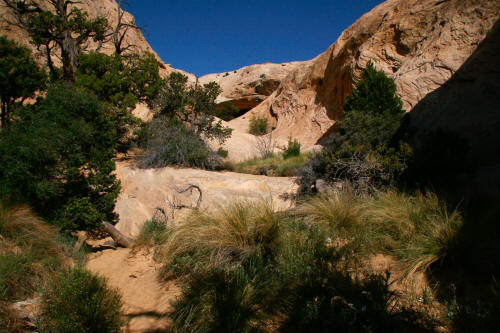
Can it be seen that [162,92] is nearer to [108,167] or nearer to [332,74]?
[108,167]

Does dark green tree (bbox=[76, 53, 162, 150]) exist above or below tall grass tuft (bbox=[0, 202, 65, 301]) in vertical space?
above

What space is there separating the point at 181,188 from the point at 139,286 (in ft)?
11.1

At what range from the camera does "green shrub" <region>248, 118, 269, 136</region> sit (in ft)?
68.6

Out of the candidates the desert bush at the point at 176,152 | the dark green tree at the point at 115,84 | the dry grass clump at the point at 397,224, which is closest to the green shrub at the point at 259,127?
the dark green tree at the point at 115,84

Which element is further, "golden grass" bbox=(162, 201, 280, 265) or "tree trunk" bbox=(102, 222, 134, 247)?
"tree trunk" bbox=(102, 222, 134, 247)

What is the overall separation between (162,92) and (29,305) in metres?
9.56

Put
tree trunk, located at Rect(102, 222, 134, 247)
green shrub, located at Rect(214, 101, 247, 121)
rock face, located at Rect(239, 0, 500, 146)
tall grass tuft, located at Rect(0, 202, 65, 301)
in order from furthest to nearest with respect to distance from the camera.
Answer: green shrub, located at Rect(214, 101, 247, 121) < rock face, located at Rect(239, 0, 500, 146) < tree trunk, located at Rect(102, 222, 134, 247) < tall grass tuft, located at Rect(0, 202, 65, 301)

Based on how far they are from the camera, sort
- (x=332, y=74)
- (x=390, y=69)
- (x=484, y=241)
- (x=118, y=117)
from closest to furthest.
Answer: (x=484, y=241), (x=118, y=117), (x=390, y=69), (x=332, y=74)

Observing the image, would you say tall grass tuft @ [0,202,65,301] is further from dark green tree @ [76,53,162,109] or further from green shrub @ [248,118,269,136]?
green shrub @ [248,118,269,136]

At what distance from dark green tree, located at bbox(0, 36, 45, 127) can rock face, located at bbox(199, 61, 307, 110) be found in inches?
816

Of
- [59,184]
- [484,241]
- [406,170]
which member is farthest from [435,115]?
[59,184]

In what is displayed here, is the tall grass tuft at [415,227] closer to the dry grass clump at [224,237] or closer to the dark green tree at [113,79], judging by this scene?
the dry grass clump at [224,237]

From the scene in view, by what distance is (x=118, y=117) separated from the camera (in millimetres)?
10148

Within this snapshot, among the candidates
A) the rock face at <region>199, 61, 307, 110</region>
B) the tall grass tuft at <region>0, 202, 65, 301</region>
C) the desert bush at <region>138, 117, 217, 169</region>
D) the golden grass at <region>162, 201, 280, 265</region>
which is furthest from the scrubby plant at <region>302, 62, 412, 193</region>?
the rock face at <region>199, 61, 307, 110</region>
